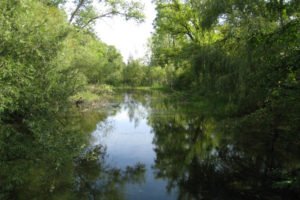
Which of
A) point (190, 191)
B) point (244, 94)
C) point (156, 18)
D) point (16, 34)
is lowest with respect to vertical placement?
point (190, 191)

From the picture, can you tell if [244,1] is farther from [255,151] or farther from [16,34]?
[16,34]

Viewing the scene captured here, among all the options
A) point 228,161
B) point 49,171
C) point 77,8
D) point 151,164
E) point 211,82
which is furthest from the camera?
point 77,8

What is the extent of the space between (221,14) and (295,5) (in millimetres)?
13024

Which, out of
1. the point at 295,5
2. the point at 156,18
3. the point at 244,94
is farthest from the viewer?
the point at 156,18

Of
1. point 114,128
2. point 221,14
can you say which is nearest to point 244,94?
point 221,14

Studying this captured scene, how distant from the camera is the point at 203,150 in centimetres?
1291

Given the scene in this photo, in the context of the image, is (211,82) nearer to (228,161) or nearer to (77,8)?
(228,161)

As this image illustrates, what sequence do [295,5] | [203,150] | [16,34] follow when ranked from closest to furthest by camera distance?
[295,5], [16,34], [203,150]

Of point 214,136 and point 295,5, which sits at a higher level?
point 295,5

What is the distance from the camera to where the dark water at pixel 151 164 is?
8.44m

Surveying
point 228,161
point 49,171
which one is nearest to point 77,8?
point 49,171

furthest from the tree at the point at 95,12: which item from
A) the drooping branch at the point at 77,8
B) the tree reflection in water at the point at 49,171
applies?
the tree reflection in water at the point at 49,171

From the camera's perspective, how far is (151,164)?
1144 cm

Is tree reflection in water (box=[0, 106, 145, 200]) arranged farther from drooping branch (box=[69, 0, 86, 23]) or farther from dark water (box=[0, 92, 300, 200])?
drooping branch (box=[69, 0, 86, 23])
